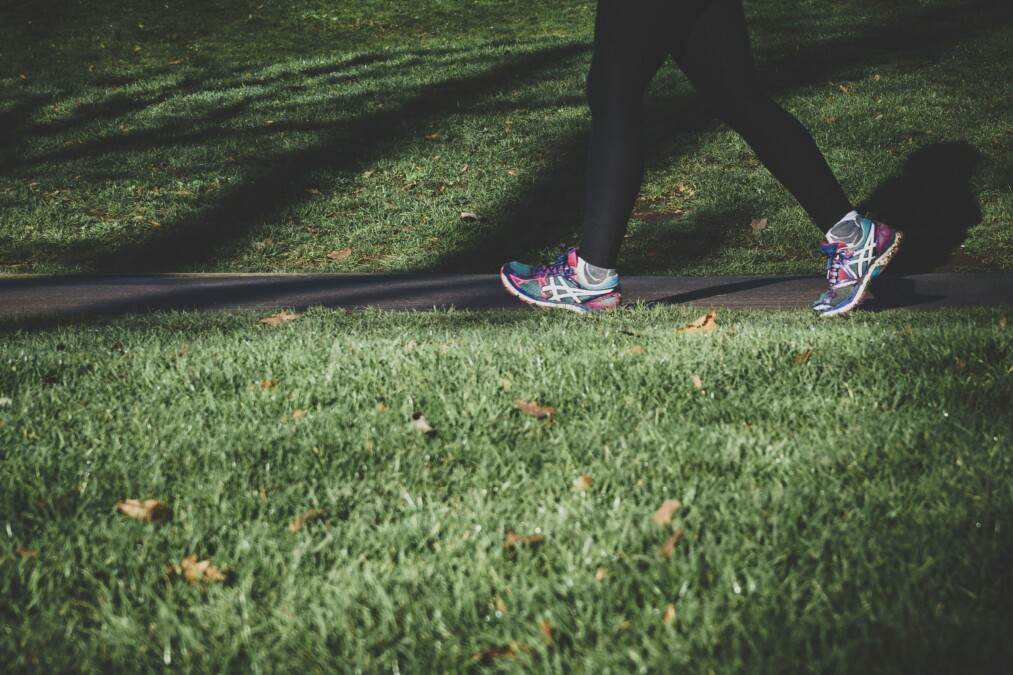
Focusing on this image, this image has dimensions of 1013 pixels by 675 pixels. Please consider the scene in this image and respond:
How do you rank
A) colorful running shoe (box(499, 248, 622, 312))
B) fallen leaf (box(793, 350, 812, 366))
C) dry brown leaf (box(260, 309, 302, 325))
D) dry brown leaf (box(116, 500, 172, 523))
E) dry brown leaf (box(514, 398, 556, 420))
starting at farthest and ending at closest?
dry brown leaf (box(260, 309, 302, 325)) → colorful running shoe (box(499, 248, 622, 312)) → fallen leaf (box(793, 350, 812, 366)) → dry brown leaf (box(514, 398, 556, 420)) → dry brown leaf (box(116, 500, 172, 523))

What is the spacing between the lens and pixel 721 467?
207cm

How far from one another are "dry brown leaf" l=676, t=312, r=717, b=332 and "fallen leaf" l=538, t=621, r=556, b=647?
1953mm

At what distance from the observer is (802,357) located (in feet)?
9.20

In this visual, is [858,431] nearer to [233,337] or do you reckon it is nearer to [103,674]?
[103,674]

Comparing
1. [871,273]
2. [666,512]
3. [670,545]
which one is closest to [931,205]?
[871,273]

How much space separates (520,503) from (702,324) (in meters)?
1.87

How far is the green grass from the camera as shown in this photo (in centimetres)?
148

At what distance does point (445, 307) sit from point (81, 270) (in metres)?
3.59

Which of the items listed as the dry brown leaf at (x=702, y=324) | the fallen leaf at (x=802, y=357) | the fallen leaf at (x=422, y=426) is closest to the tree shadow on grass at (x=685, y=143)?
the dry brown leaf at (x=702, y=324)

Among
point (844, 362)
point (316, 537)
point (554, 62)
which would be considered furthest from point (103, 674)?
point (554, 62)

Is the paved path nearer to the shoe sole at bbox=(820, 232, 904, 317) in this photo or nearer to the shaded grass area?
the shoe sole at bbox=(820, 232, 904, 317)

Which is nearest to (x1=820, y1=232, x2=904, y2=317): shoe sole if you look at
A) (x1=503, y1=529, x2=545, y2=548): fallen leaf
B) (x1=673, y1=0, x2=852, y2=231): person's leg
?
(x1=673, y1=0, x2=852, y2=231): person's leg

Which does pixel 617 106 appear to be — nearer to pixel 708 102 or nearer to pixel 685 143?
pixel 708 102

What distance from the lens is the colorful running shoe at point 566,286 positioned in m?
3.63
